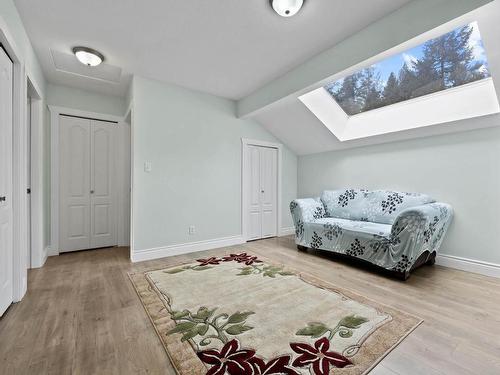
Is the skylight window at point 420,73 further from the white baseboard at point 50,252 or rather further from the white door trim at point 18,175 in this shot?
the white baseboard at point 50,252

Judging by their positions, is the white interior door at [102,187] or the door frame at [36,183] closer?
the door frame at [36,183]

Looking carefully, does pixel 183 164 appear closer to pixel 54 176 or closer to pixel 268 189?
pixel 268 189

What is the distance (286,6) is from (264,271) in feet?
8.41

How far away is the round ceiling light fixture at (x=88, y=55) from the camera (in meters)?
2.54

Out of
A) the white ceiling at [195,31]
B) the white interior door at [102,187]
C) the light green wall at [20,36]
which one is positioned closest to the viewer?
the light green wall at [20,36]

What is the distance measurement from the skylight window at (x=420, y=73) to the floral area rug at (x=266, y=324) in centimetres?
258

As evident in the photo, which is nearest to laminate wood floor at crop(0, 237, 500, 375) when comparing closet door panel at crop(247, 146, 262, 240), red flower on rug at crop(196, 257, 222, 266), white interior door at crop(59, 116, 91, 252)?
red flower on rug at crop(196, 257, 222, 266)

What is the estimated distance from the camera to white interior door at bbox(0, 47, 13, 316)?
5.76 feet

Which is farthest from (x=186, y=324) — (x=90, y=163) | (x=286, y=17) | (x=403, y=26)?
(x=90, y=163)

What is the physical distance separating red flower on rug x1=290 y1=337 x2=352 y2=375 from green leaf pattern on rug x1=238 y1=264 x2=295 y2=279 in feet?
3.61

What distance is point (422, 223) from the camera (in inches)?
92.5

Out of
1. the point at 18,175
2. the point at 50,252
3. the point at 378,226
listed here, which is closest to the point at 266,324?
the point at 378,226

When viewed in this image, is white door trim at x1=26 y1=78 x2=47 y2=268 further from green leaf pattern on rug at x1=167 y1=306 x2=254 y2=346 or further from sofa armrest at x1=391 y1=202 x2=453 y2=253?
sofa armrest at x1=391 y1=202 x2=453 y2=253

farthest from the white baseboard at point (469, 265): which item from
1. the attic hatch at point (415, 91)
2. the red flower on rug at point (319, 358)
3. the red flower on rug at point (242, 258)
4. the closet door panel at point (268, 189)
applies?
the closet door panel at point (268, 189)
